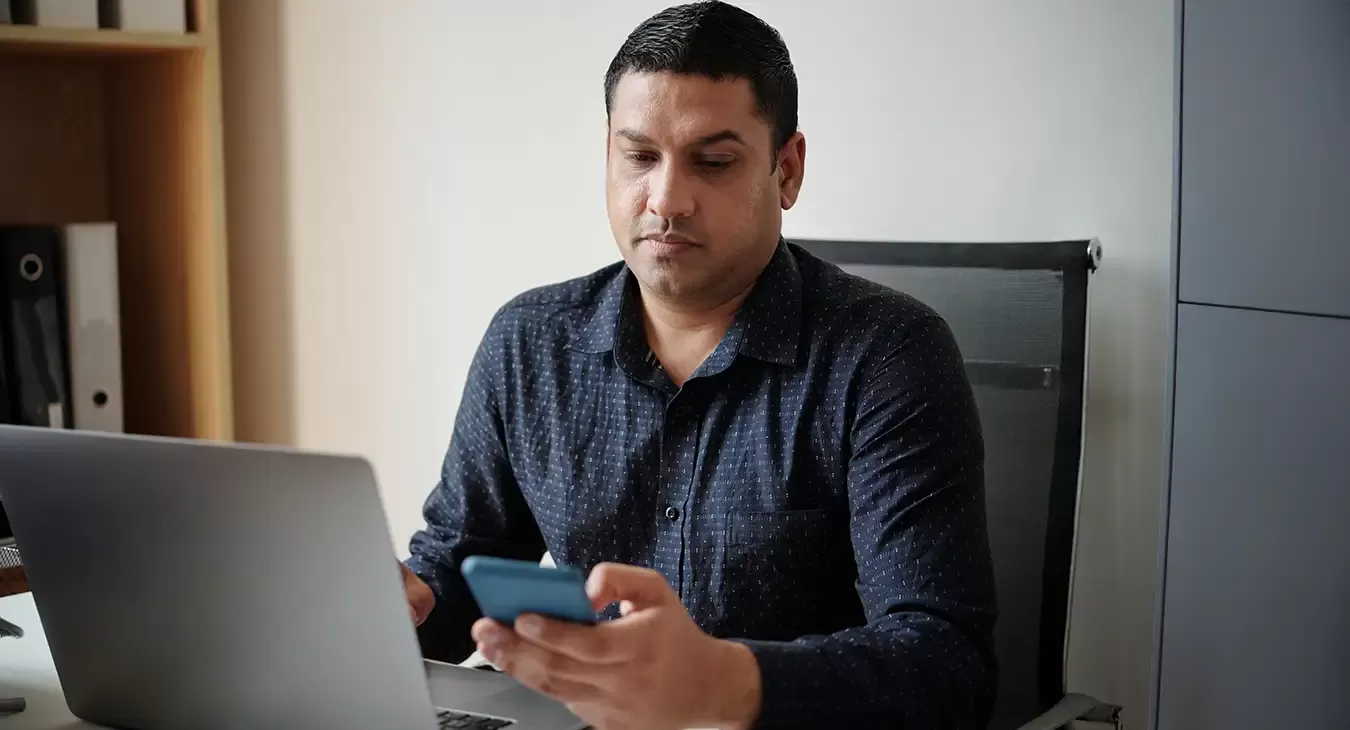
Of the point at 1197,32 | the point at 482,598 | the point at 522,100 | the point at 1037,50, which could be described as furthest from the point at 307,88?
the point at 482,598

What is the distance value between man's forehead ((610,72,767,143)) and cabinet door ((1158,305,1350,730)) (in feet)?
1.53

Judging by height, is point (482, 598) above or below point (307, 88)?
below

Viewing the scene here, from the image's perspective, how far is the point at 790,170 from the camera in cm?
156

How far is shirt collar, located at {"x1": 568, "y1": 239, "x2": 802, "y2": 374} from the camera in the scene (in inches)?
A: 57.6

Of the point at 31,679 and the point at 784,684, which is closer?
the point at 784,684

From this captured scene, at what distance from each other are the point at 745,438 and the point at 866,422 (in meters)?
0.14

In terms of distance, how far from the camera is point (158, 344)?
264cm

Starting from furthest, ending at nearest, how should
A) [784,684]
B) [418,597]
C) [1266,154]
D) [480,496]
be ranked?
1. [480,496]
2. [418,597]
3. [1266,154]
4. [784,684]

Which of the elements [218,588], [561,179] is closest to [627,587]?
[218,588]

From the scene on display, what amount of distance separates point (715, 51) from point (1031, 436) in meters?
0.52

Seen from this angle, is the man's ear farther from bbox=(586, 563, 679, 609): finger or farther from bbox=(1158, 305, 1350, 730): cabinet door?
bbox=(586, 563, 679, 609): finger

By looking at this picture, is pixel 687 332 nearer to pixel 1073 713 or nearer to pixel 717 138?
pixel 717 138

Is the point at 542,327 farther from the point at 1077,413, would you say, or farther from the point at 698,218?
the point at 1077,413

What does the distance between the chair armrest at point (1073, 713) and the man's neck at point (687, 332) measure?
49 centimetres
